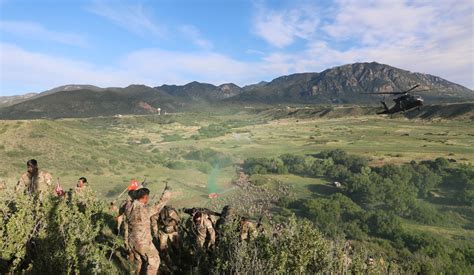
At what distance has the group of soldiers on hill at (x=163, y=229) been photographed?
314 inches

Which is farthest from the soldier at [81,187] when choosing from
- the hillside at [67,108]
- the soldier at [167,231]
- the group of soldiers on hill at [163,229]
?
the hillside at [67,108]

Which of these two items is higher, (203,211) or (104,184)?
(203,211)

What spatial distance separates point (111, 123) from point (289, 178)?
7344 centimetres

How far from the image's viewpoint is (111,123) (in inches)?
4286

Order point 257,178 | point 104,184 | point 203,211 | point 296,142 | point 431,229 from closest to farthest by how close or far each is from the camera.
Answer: point 203,211 → point 431,229 → point 104,184 → point 257,178 → point 296,142

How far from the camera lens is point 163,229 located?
32.2 ft

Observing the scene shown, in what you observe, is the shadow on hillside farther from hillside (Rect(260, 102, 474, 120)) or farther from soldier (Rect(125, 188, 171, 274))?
hillside (Rect(260, 102, 474, 120))

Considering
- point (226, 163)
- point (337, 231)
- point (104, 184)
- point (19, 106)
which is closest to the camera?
point (337, 231)

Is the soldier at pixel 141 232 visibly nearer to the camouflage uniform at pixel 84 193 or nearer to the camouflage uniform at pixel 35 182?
the camouflage uniform at pixel 84 193

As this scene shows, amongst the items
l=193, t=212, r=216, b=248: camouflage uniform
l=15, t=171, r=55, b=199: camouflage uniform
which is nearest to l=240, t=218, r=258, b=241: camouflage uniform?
l=193, t=212, r=216, b=248: camouflage uniform

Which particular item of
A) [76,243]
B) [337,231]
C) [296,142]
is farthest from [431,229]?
[296,142]

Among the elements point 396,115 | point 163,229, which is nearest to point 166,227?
point 163,229

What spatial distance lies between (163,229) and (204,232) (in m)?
1.10

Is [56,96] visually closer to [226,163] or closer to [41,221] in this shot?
[226,163]
